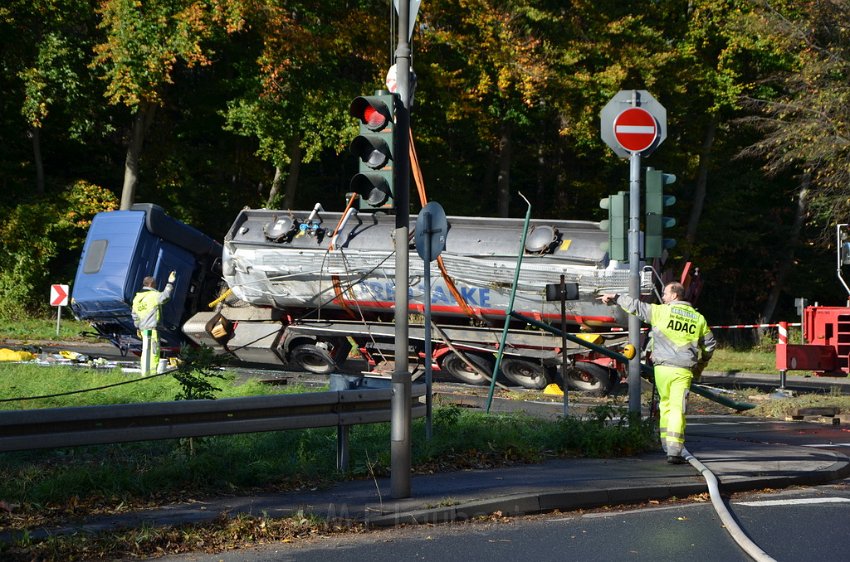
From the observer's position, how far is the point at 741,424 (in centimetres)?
1448

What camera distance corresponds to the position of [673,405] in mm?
9570

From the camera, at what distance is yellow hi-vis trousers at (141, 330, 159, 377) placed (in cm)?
1705

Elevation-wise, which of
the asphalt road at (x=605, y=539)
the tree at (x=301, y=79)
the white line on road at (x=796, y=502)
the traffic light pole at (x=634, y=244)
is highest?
the tree at (x=301, y=79)

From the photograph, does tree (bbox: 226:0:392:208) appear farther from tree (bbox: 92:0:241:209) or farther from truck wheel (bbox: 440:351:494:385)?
truck wheel (bbox: 440:351:494:385)

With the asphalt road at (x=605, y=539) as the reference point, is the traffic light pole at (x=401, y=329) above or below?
above

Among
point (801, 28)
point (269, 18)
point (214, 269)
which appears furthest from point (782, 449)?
point (269, 18)

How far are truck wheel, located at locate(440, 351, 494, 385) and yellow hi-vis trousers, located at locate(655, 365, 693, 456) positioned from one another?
981cm

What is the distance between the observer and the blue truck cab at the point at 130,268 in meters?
19.8

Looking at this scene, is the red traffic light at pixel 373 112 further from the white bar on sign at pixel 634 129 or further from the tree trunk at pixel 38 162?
the tree trunk at pixel 38 162

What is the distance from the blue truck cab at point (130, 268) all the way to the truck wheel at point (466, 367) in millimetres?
5129

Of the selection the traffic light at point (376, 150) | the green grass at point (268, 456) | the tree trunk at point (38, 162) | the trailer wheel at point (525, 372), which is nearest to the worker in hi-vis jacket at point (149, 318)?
the green grass at point (268, 456)

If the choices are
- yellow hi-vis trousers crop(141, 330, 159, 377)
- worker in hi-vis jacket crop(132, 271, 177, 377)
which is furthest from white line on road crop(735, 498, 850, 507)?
worker in hi-vis jacket crop(132, 271, 177, 377)

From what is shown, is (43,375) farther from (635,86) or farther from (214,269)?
(635,86)

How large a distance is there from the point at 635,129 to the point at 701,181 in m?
25.0
